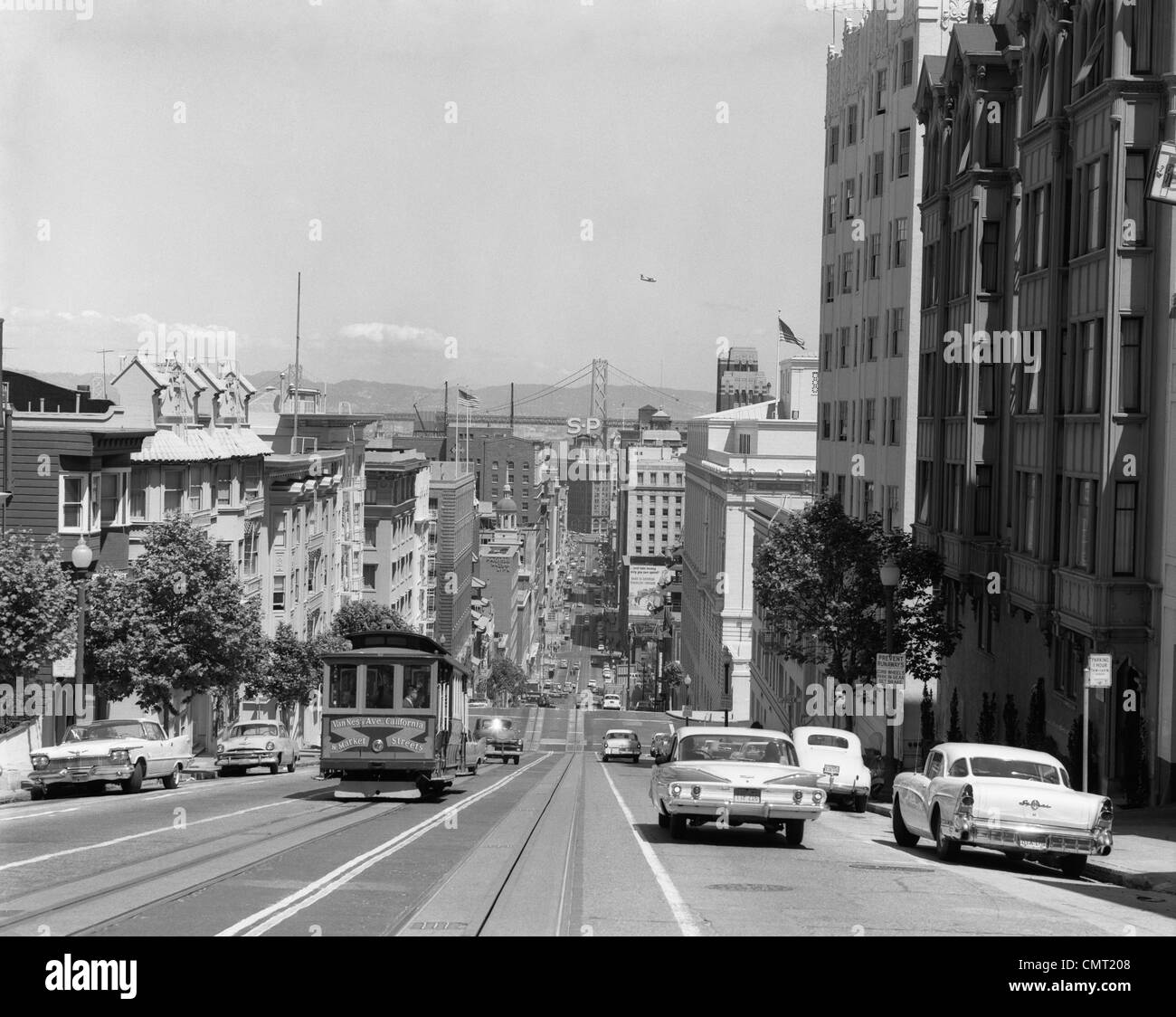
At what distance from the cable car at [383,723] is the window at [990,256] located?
18091 millimetres

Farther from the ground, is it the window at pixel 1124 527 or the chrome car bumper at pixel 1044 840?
the window at pixel 1124 527

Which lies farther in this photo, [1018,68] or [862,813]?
[1018,68]

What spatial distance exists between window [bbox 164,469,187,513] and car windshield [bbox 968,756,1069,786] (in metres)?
38.3

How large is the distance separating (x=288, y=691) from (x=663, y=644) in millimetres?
121128

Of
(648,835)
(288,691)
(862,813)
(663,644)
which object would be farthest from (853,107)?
(663,644)

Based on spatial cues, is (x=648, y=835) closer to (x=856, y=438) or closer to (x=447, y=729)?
(x=447, y=729)

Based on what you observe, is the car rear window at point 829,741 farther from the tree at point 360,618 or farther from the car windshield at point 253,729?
the tree at point 360,618

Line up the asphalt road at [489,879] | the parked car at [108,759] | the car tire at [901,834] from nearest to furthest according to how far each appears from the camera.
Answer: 1. the asphalt road at [489,879]
2. the car tire at [901,834]
3. the parked car at [108,759]

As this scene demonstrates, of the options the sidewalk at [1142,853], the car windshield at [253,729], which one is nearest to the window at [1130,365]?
the sidewalk at [1142,853]

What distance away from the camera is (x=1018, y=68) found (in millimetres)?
39406

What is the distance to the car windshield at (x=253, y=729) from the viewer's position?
47.4 meters

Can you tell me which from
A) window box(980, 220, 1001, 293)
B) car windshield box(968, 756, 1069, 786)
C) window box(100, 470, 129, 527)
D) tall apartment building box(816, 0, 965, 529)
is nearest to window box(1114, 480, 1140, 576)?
Result: car windshield box(968, 756, 1069, 786)
